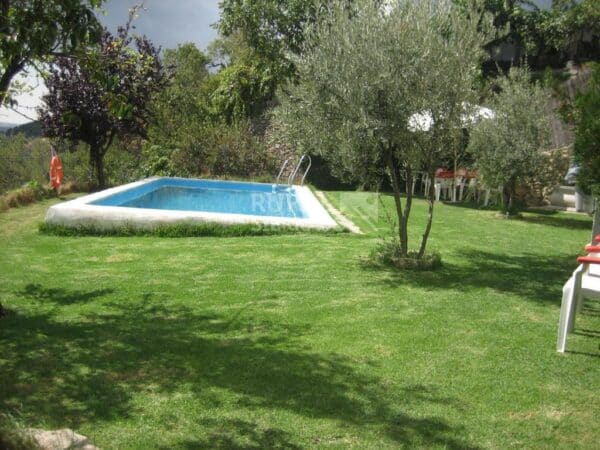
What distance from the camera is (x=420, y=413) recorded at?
12.7 feet

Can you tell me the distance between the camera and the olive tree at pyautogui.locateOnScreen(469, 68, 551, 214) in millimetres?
13141

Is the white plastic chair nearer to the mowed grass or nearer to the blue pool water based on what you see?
the mowed grass

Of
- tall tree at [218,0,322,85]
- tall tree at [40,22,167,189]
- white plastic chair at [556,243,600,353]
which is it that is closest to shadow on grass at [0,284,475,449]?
white plastic chair at [556,243,600,353]

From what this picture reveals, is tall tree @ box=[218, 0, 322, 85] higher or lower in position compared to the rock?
higher

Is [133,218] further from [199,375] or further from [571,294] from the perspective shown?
[571,294]

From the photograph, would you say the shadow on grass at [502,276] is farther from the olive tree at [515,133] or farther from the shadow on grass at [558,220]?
the olive tree at [515,133]

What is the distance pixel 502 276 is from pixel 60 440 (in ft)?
21.3

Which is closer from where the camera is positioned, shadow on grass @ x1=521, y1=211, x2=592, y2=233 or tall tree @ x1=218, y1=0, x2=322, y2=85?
shadow on grass @ x1=521, y1=211, x2=592, y2=233

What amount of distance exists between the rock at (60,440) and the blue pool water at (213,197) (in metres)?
12.0

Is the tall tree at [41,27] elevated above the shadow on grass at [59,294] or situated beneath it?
elevated above

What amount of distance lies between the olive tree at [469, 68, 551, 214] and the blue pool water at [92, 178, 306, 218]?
4.76m

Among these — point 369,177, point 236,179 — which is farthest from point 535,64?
point 369,177

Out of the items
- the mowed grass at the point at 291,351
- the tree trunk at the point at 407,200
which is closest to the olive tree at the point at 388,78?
the tree trunk at the point at 407,200

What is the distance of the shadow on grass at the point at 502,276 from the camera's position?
7.36m
